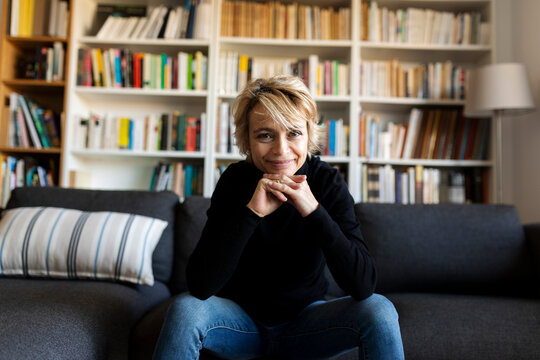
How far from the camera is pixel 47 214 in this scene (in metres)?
1.61

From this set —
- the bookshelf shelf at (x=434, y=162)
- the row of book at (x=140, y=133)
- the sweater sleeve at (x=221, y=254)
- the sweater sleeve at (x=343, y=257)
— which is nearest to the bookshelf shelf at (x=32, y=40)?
the row of book at (x=140, y=133)

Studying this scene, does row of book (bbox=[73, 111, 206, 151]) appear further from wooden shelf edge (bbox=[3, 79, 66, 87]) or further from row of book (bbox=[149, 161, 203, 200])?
wooden shelf edge (bbox=[3, 79, 66, 87])

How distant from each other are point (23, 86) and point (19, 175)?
1.94 feet

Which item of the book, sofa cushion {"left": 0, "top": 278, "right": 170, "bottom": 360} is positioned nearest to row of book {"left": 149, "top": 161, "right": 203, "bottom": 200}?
the book

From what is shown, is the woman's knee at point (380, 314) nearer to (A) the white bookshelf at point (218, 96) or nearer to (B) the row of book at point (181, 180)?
(A) the white bookshelf at point (218, 96)

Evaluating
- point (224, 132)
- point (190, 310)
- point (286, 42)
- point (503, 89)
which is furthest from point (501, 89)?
point (190, 310)

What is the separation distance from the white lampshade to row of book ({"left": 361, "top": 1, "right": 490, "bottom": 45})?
470 millimetres

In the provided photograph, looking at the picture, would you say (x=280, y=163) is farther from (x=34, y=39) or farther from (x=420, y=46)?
(x=34, y=39)

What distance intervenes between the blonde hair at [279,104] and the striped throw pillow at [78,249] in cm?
60

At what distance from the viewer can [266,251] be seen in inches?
45.5

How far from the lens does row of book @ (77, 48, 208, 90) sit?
2867 mm

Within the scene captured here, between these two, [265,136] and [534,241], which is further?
[534,241]

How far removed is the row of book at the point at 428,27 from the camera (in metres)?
2.89

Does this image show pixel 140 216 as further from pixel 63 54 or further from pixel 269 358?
pixel 63 54
